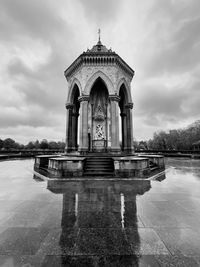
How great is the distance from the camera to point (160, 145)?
88500mm

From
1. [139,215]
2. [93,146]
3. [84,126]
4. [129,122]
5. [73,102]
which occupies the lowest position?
[139,215]

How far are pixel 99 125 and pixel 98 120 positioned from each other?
0.65 metres

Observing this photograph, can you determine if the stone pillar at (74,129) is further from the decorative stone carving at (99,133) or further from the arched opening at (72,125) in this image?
the decorative stone carving at (99,133)

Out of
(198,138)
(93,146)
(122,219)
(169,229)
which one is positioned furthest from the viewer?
(198,138)

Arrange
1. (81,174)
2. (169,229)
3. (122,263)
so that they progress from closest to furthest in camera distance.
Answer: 1. (122,263)
2. (169,229)
3. (81,174)

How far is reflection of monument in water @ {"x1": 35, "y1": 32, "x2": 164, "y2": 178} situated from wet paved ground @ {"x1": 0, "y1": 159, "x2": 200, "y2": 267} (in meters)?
3.90

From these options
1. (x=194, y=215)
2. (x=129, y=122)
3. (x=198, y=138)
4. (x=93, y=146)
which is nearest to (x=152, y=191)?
(x=194, y=215)

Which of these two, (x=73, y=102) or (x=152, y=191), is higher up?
(x=73, y=102)

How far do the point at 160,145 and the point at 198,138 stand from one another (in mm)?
24380

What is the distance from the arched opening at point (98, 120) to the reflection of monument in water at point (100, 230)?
11047mm

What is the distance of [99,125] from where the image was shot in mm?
16922

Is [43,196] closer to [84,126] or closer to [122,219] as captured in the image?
[122,219]

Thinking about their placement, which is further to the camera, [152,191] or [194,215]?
[152,191]

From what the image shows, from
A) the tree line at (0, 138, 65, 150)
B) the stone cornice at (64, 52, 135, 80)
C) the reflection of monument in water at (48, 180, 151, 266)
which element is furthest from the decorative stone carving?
the tree line at (0, 138, 65, 150)
